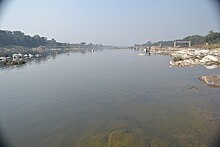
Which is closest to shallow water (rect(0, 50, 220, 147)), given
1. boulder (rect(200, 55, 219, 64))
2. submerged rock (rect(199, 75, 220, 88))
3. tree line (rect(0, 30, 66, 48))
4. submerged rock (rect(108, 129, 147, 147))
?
submerged rock (rect(108, 129, 147, 147))

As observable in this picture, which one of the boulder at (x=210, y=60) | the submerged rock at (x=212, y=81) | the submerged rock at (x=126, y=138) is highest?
the boulder at (x=210, y=60)

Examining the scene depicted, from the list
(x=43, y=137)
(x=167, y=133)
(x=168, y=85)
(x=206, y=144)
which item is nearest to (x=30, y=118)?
(x=43, y=137)

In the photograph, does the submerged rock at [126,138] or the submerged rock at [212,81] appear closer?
the submerged rock at [126,138]

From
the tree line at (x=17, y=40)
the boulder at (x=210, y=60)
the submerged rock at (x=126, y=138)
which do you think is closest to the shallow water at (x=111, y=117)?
the submerged rock at (x=126, y=138)

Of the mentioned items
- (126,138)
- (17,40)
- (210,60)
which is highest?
(17,40)

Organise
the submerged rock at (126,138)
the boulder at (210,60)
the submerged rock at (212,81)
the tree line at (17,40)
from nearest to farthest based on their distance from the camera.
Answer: the submerged rock at (126,138), the submerged rock at (212,81), the boulder at (210,60), the tree line at (17,40)

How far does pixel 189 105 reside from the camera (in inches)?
248

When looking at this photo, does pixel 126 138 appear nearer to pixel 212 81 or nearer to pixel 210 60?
pixel 212 81

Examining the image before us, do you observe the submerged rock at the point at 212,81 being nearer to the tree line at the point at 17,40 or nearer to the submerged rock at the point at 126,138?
the submerged rock at the point at 126,138

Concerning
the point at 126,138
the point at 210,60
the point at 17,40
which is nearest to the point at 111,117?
the point at 126,138

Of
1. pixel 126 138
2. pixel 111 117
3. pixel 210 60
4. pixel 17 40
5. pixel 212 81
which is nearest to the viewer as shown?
pixel 126 138

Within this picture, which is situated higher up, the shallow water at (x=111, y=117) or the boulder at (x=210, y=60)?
the boulder at (x=210, y=60)

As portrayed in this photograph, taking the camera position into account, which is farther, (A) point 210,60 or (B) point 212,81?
(A) point 210,60

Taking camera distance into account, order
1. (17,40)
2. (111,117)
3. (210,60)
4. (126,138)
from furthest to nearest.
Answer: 1. (17,40)
2. (210,60)
3. (111,117)
4. (126,138)
